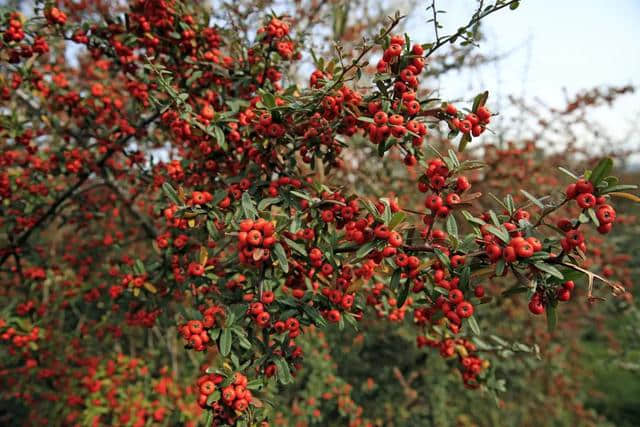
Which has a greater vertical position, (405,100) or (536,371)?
(405,100)

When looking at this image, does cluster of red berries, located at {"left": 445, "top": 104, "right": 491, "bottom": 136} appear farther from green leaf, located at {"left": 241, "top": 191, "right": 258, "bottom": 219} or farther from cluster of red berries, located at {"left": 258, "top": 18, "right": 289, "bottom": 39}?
cluster of red berries, located at {"left": 258, "top": 18, "right": 289, "bottom": 39}

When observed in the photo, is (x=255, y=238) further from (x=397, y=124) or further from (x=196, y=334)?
(x=397, y=124)

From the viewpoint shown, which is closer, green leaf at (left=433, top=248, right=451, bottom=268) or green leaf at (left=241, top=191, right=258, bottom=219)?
green leaf at (left=433, top=248, right=451, bottom=268)

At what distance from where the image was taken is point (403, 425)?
506 centimetres

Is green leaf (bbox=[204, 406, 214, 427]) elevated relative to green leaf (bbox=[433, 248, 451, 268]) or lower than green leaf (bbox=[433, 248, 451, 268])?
lower

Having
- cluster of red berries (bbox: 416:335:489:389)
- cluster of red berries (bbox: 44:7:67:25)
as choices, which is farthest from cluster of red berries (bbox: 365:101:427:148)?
cluster of red berries (bbox: 44:7:67:25)

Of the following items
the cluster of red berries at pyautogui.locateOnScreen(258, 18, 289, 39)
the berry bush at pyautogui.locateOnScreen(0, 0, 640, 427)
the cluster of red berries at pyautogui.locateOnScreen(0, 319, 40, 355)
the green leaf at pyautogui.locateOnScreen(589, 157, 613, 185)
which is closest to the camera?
the green leaf at pyautogui.locateOnScreen(589, 157, 613, 185)

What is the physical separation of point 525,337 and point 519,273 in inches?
196

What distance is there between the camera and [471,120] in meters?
1.75

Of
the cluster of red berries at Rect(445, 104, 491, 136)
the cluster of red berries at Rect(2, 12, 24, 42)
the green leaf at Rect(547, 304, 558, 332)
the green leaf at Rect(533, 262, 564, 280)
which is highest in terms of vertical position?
the cluster of red berries at Rect(2, 12, 24, 42)

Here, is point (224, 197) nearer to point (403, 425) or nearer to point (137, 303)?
point (137, 303)

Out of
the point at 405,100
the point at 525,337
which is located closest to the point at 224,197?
the point at 405,100

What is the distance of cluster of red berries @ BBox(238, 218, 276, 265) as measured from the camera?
1508 mm

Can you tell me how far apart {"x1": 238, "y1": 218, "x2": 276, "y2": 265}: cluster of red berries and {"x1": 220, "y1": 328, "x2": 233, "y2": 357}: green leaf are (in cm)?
37
